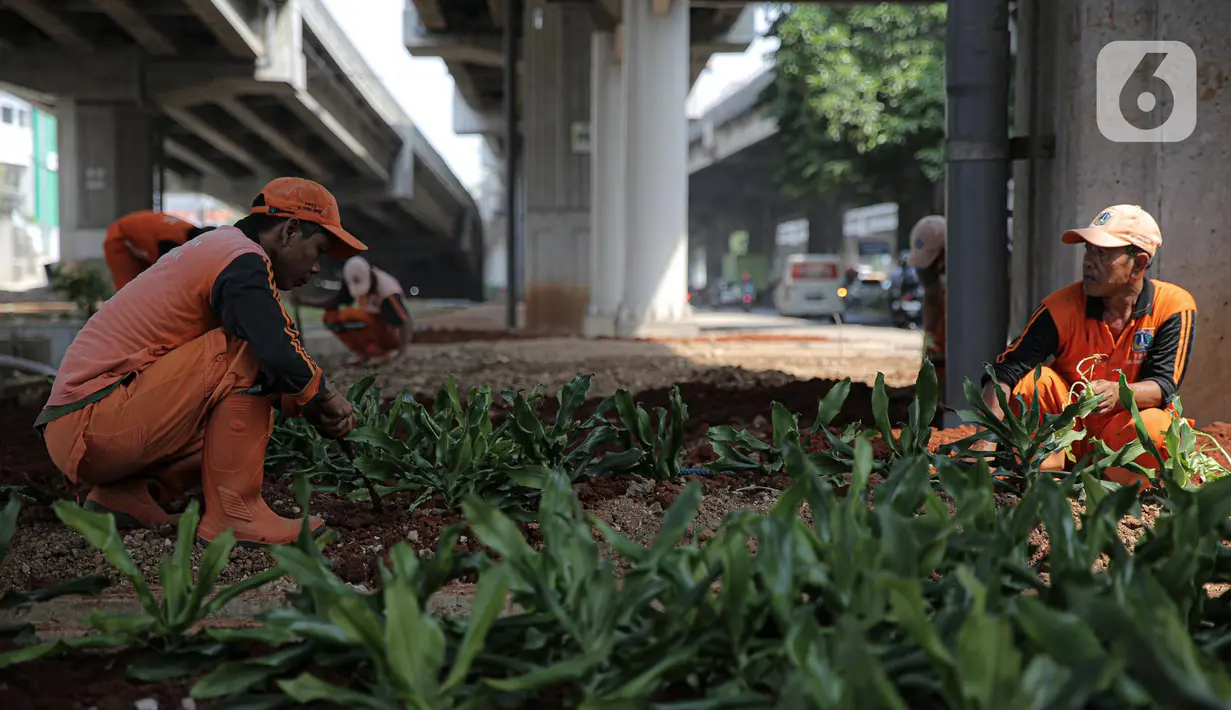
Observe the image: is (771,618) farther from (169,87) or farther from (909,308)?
(169,87)

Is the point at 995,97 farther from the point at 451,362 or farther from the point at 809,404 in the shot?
the point at 451,362

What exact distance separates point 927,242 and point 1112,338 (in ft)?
8.83

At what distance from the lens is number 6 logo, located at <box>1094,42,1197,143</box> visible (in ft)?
18.9

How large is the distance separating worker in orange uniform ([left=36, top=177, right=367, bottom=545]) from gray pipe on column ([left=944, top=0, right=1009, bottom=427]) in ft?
9.42

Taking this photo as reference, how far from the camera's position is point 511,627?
2674 millimetres

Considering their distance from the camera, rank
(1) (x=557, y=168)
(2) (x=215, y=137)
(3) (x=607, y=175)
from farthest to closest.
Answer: (2) (x=215, y=137)
(1) (x=557, y=168)
(3) (x=607, y=175)

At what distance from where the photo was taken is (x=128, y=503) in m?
4.30

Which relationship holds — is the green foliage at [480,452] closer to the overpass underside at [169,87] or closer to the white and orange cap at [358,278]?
the white and orange cap at [358,278]

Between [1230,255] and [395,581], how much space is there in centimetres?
461

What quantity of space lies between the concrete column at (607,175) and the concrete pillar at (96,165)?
14.0 m

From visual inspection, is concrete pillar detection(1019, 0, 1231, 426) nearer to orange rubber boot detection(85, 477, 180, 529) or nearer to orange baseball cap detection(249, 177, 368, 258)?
orange baseball cap detection(249, 177, 368, 258)

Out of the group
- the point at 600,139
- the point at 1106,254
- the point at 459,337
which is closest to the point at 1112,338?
the point at 1106,254

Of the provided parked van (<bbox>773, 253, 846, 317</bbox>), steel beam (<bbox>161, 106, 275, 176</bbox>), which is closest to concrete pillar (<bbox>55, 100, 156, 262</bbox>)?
steel beam (<bbox>161, 106, 275, 176</bbox>)

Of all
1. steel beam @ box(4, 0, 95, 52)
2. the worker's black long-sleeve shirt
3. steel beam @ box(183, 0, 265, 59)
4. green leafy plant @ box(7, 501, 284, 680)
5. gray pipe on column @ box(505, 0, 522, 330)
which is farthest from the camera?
steel beam @ box(4, 0, 95, 52)
